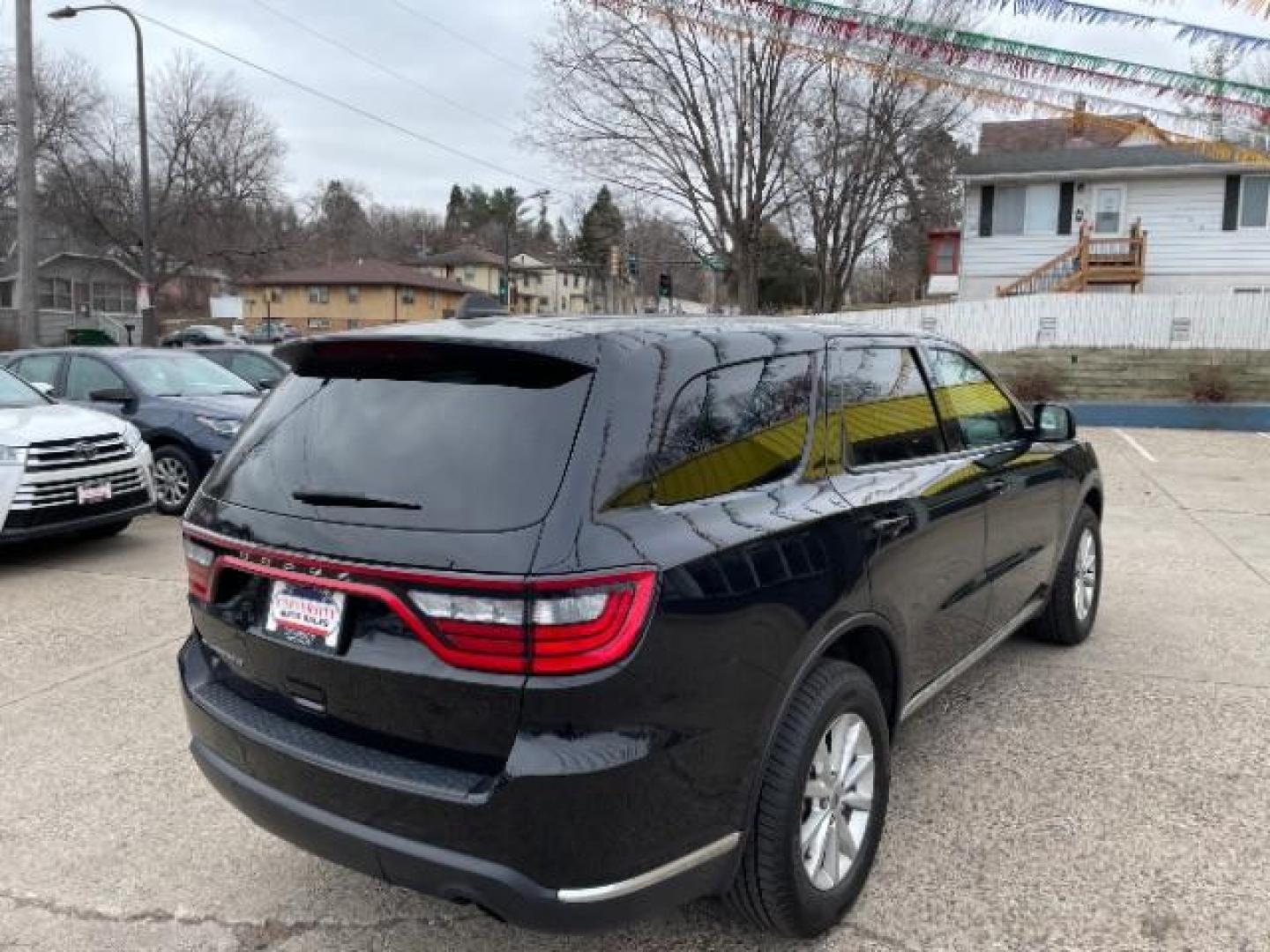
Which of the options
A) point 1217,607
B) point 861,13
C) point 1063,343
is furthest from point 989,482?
point 1063,343

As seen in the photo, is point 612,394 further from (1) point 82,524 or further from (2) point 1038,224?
(2) point 1038,224

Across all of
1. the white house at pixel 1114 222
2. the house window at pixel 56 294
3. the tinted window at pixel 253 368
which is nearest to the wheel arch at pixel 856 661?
the tinted window at pixel 253 368

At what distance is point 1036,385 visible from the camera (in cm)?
1977

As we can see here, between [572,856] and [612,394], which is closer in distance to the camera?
[572,856]

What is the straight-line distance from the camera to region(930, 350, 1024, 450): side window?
12.7ft

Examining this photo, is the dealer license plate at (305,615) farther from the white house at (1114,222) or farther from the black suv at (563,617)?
the white house at (1114,222)

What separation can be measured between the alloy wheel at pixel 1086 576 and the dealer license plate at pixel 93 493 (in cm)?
640

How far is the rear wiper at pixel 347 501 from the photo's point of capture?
2332 mm

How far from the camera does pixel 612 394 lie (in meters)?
2.34

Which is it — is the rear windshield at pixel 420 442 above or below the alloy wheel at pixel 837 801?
above

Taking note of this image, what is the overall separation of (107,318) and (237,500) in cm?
6156

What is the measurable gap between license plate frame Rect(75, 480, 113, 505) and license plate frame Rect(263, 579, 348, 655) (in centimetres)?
532

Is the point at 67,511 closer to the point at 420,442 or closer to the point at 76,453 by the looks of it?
the point at 76,453

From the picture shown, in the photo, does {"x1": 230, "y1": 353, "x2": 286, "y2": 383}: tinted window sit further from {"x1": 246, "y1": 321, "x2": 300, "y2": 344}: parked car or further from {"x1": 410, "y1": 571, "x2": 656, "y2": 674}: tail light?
{"x1": 246, "y1": 321, "x2": 300, "y2": 344}: parked car
